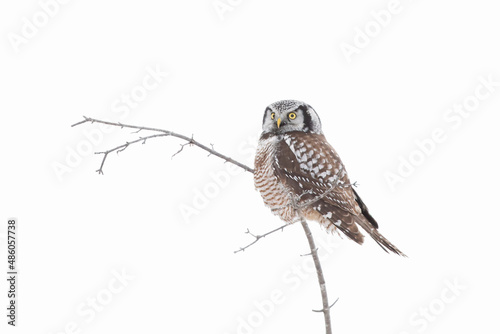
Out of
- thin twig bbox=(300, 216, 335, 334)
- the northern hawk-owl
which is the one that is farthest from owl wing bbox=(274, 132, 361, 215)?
thin twig bbox=(300, 216, 335, 334)

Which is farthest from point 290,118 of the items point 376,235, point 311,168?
point 376,235

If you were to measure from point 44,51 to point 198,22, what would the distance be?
60264 millimetres

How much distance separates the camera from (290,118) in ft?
16.2

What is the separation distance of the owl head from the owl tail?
741mm

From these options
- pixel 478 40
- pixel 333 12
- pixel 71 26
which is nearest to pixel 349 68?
pixel 478 40

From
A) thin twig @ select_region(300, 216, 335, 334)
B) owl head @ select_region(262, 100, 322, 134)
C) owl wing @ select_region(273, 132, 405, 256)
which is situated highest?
owl head @ select_region(262, 100, 322, 134)

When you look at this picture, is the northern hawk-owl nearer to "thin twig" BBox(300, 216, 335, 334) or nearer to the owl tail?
the owl tail

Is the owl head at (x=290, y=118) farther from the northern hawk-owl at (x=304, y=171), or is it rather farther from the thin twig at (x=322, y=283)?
the thin twig at (x=322, y=283)

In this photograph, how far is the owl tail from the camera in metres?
4.29

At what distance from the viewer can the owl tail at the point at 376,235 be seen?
4289mm

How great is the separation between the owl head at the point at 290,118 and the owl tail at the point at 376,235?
74 centimetres

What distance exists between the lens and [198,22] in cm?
13550

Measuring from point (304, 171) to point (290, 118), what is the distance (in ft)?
1.28

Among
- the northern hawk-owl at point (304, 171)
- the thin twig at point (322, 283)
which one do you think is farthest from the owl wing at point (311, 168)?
the thin twig at point (322, 283)
